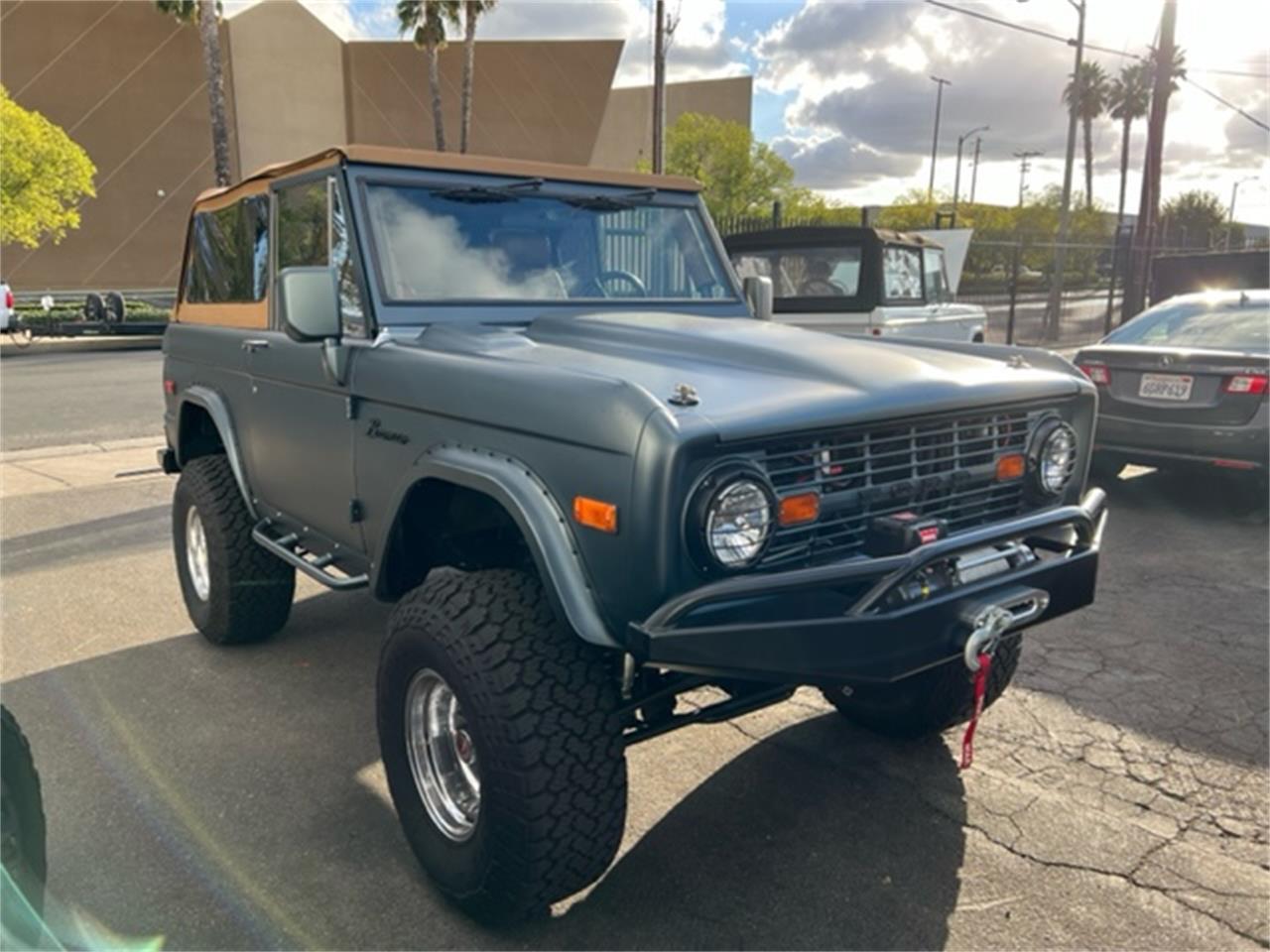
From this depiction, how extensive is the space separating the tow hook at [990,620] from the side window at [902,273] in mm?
8561

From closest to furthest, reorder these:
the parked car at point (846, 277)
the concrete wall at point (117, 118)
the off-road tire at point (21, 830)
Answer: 1. the off-road tire at point (21, 830)
2. the parked car at point (846, 277)
3. the concrete wall at point (117, 118)

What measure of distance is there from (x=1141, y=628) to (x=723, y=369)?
3135mm

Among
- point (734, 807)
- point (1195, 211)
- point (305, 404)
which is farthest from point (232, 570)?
point (1195, 211)

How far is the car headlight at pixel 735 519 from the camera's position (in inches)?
86.3

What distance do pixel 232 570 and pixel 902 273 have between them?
28.8 ft

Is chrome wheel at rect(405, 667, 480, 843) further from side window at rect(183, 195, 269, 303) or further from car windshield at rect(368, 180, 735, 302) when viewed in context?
side window at rect(183, 195, 269, 303)

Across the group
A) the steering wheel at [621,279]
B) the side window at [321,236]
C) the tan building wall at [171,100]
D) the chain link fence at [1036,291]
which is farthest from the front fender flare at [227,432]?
the tan building wall at [171,100]

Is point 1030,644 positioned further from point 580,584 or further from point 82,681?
point 82,681

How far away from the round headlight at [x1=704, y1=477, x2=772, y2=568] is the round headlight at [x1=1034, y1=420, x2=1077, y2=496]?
114cm

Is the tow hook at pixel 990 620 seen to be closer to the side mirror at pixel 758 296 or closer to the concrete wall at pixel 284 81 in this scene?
the side mirror at pixel 758 296

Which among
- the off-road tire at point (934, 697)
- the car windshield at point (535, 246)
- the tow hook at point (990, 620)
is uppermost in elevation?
the car windshield at point (535, 246)

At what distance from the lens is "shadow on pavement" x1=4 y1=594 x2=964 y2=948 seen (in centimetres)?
256

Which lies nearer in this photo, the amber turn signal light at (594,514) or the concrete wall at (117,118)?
the amber turn signal light at (594,514)

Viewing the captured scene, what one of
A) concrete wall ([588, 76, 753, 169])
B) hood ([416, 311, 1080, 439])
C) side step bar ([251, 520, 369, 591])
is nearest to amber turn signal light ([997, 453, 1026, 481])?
hood ([416, 311, 1080, 439])
